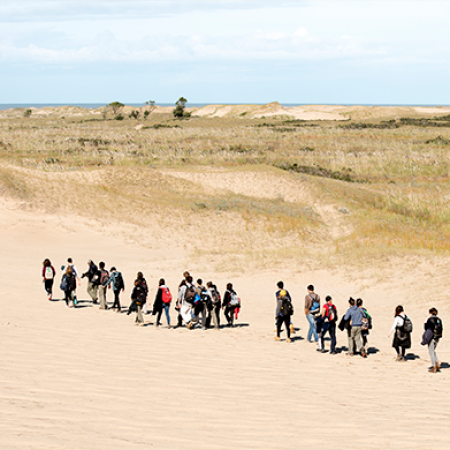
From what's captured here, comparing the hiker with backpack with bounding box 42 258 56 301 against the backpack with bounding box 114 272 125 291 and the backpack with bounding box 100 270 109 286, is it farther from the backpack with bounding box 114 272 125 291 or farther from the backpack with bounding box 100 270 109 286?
the backpack with bounding box 114 272 125 291

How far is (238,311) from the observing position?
14727 millimetres

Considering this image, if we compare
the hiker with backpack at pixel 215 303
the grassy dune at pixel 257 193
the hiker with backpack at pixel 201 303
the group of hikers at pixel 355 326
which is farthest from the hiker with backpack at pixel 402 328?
the grassy dune at pixel 257 193

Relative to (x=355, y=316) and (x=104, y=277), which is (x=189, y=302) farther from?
(x=355, y=316)

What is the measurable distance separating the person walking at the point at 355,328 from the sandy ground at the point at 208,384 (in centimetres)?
30

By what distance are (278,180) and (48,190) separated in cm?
1668

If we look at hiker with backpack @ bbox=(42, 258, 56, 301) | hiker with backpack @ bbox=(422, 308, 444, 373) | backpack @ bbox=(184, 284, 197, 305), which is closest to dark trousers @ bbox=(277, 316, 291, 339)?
backpack @ bbox=(184, 284, 197, 305)

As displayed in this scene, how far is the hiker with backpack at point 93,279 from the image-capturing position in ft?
52.1

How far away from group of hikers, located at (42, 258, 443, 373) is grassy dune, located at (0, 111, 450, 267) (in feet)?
27.9

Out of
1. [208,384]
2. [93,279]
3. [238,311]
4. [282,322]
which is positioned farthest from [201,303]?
[208,384]

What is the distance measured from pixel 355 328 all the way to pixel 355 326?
53 millimetres

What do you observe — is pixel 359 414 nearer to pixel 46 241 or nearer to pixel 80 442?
pixel 80 442

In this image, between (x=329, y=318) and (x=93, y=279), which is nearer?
(x=329, y=318)

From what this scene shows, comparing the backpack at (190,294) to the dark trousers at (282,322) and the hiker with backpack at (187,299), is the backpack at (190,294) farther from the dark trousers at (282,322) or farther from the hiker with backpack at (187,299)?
the dark trousers at (282,322)

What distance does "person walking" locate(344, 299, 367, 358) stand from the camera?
1255cm
